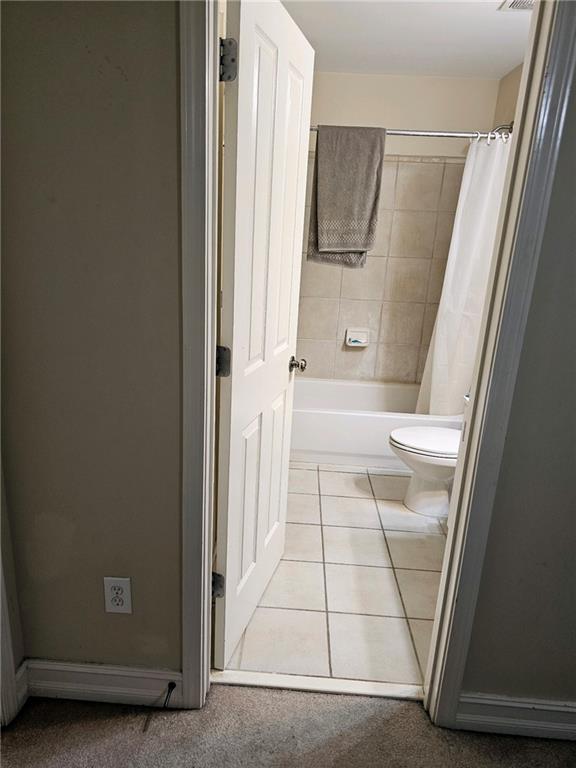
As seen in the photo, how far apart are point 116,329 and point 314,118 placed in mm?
2608

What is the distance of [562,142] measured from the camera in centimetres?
103

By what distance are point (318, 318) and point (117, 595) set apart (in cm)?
248

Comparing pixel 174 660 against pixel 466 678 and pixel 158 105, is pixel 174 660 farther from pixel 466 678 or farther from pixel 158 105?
pixel 158 105

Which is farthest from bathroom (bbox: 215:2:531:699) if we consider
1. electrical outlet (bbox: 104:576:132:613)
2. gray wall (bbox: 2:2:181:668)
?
gray wall (bbox: 2:2:181:668)

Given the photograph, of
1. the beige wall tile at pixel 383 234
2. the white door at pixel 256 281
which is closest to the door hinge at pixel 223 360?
the white door at pixel 256 281

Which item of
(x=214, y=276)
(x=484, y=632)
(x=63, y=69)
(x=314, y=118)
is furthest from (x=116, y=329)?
(x=314, y=118)

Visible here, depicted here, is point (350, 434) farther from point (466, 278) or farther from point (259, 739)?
point (259, 739)

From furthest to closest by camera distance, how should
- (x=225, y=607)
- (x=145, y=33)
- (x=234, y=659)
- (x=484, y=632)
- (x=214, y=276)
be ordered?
1. (x=234, y=659)
2. (x=225, y=607)
3. (x=484, y=632)
4. (x=214, y=276)
5. (x=145, y=33)

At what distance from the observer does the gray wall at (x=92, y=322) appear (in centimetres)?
105

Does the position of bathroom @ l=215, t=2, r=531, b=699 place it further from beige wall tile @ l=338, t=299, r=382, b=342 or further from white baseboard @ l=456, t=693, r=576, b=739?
white baseboard @ l=456, t=693, r=576, b=739

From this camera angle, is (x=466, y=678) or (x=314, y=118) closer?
(x=466, y=678)

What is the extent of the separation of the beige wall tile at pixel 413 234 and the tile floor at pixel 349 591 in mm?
1604

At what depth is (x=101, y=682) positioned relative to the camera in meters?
1.44

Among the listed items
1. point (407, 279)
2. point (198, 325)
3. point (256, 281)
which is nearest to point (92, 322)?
point (198, 325)
